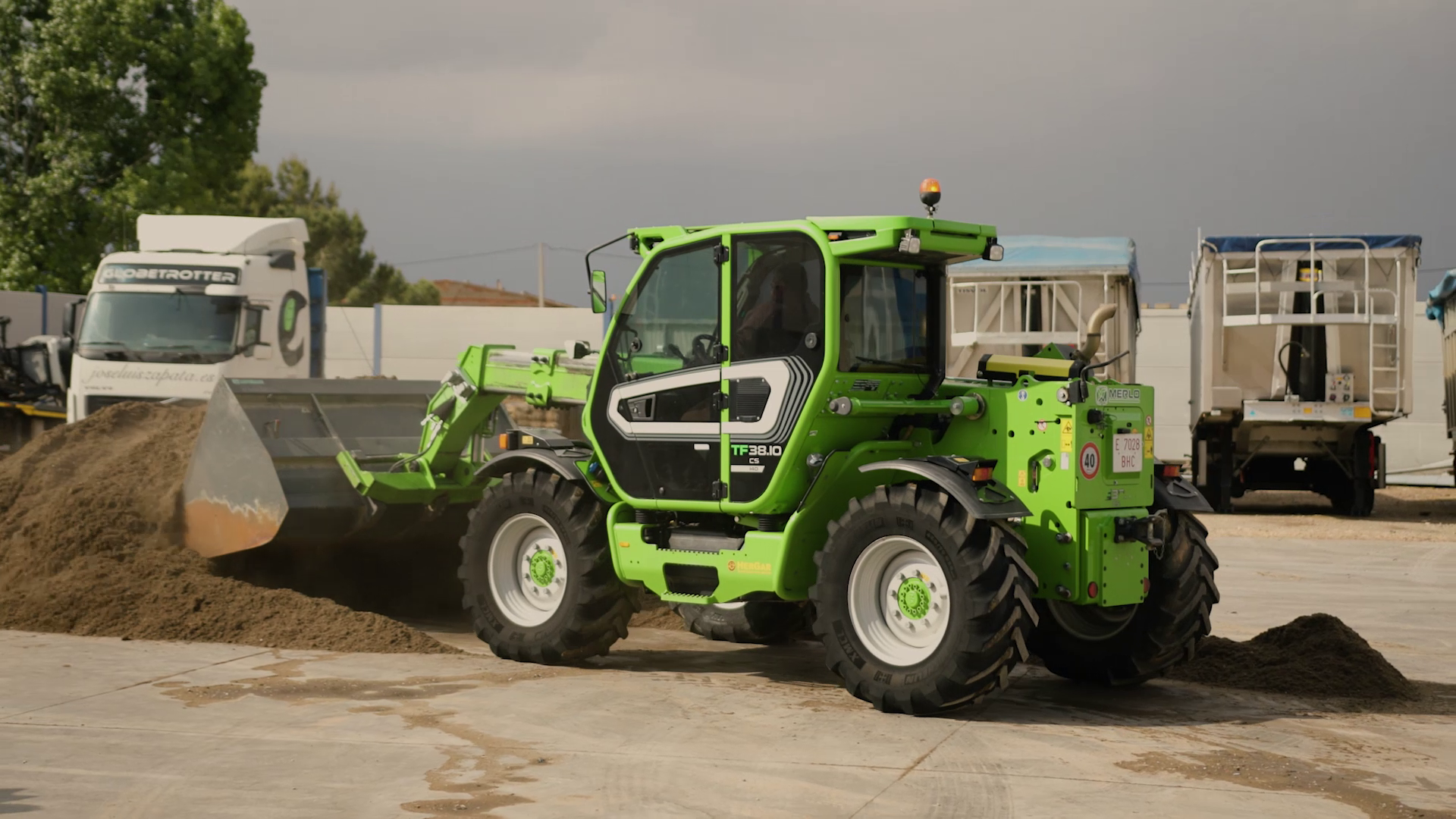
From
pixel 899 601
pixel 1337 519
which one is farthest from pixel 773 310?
pixel 1337 519

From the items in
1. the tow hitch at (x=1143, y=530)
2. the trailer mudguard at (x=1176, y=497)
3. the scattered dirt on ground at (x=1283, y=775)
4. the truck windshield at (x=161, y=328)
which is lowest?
the scattered dirt on ground at (x=1283, y=775)

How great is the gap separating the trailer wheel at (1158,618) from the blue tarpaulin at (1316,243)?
36.7 feet

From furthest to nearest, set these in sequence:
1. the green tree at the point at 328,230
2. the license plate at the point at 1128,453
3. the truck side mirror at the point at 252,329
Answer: the green tree at the point at 328,230 → the truck side mirror at the point at 252,329 → the license plate at the point at 1128,453

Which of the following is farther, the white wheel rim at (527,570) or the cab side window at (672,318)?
the white wheel rim at (527,570)

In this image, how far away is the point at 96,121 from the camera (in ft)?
89.6

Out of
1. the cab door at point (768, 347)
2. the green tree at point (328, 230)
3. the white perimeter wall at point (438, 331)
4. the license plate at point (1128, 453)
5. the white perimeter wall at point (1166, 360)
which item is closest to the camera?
the license plate at point (1128, 453)

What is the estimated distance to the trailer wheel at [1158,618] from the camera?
7.62 metres

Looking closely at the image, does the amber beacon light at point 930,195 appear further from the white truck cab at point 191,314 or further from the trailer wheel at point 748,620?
the white truck cab at point 191,314

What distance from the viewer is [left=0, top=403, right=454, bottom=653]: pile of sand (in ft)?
29.8

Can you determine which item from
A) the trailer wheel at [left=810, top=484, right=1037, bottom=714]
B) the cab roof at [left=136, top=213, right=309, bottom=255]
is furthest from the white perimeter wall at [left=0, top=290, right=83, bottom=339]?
the trailer wheel at [left=810, top=484, right=1037, bottom=714]

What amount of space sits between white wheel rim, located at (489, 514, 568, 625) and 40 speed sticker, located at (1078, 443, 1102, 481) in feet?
10.3

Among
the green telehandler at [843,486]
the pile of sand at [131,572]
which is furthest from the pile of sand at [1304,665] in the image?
the pile of sand at [131,572]

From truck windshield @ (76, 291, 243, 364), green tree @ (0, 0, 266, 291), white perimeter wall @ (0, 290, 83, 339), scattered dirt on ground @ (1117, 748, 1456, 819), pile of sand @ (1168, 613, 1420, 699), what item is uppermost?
green tree @ (0, 0, 266, 291)

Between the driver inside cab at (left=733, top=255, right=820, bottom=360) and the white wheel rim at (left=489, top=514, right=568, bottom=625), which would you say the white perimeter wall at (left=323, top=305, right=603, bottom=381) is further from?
the driver inside cab at (left=733, top=255, right=820, bottom=360)
